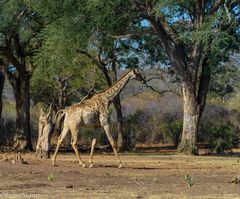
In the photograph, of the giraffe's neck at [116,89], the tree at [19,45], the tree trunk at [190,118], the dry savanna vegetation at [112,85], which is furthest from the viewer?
the tree trunk at [190,118]

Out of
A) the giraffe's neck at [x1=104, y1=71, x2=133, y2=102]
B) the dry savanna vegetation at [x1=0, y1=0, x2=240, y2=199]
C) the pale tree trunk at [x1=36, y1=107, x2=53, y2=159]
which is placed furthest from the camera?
the pale tree trunk at [x1=36, y1=107, x2=53, y2=159]

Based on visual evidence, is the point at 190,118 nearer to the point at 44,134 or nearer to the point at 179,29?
the point at 179,29

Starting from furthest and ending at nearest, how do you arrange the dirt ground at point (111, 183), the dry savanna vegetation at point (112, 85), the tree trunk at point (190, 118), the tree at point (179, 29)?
the tree trunk at point (190, 118) < the tree at point (179, 29) < the dry savanna vegetation at point (112, 85) < the dirt ground at point (111, 183)

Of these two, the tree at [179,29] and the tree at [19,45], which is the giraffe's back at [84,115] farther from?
the tree at [19,45]

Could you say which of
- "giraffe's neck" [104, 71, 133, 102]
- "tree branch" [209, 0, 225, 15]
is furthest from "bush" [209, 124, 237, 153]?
"giraffe's neck" [104, 71, 133, 102]

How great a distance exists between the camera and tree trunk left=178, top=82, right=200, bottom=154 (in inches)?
1049

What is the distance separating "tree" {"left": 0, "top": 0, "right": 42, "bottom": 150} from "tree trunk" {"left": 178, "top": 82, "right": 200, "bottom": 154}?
24.8 feet

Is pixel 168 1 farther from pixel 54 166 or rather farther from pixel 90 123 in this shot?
pixel 54 166

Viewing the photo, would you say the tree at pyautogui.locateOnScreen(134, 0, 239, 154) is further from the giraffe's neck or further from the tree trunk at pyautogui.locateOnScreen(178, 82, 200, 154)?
the giraffe's neck

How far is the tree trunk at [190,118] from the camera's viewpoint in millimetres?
26641

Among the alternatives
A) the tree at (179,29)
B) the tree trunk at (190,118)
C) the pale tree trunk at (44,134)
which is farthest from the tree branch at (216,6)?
the pale tree trunk at (44,134)

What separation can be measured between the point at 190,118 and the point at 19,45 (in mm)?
10233

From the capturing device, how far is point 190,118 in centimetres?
2684

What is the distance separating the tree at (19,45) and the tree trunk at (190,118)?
7.56 m
